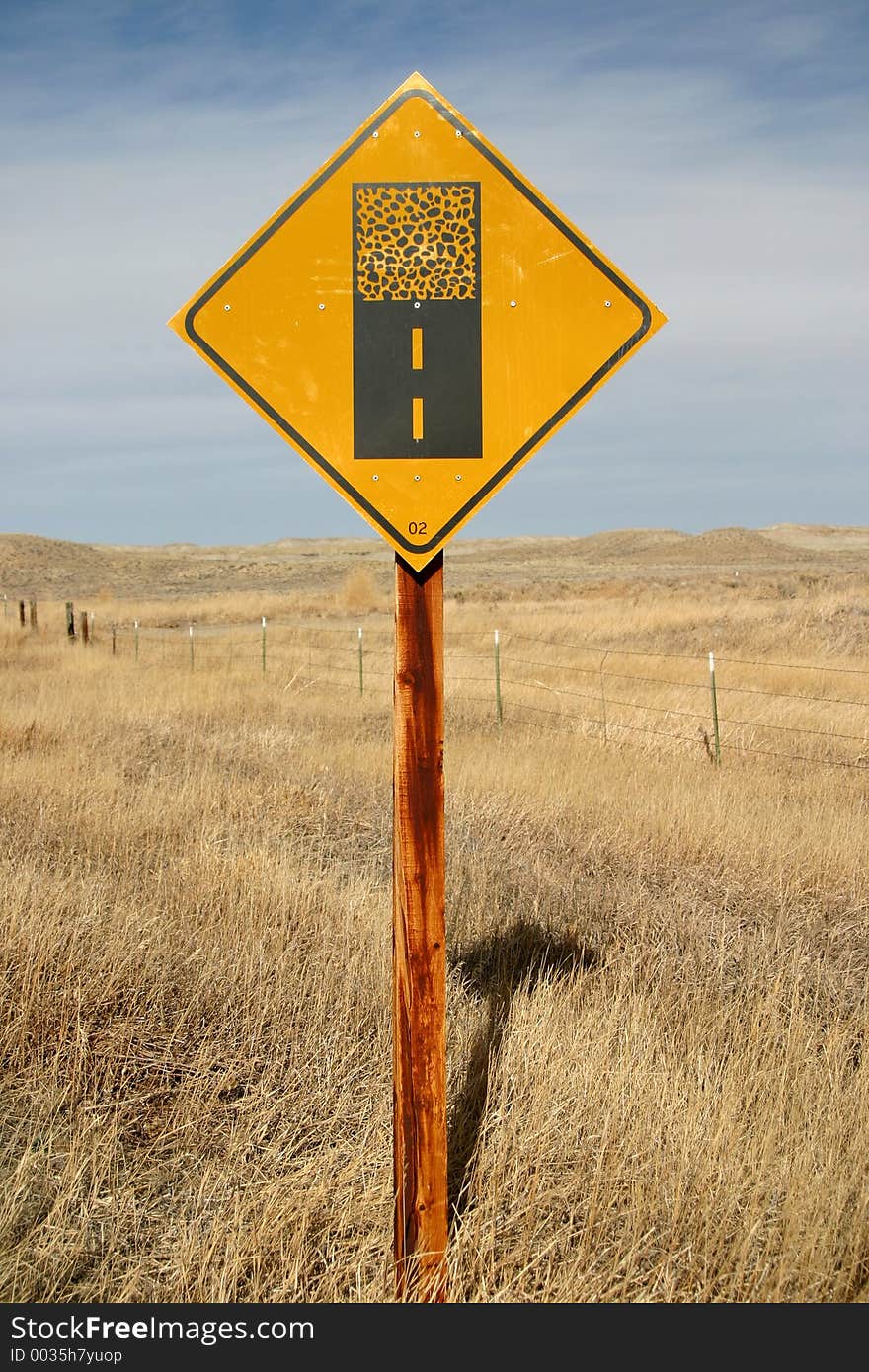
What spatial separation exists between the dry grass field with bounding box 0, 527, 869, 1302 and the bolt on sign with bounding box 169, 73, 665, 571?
70.5 inches

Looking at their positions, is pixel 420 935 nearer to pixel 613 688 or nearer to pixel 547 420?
pixel 547 420

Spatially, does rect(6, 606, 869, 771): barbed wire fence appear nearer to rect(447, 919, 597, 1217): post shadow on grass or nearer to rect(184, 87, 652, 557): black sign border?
rect(447, 919, 597, 1217): post shadow on grass

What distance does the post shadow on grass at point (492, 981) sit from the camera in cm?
302

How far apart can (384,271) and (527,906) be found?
3728 millimetres

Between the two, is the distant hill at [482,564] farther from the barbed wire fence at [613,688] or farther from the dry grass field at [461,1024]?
Result: the dry grass field at [461,1024]

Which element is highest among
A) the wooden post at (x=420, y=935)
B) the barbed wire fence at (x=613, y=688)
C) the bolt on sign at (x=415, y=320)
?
the bolt on sign at (x=415, y=320)

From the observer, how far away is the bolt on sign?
248 cm

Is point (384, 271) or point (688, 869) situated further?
point (688, 869)

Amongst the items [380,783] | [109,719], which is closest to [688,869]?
[380,783]

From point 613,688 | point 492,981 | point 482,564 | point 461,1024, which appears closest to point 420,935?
point 461,1024

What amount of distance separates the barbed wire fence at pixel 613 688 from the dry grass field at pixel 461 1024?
3.40 feet

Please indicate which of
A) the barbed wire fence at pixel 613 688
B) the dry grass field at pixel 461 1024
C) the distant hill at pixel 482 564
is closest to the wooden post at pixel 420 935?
the dry grass field at pixel 461 1024

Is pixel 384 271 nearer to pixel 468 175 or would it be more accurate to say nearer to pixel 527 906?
pixel 468 175

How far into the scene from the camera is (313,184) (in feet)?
8.14
